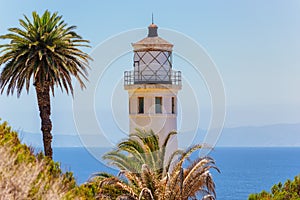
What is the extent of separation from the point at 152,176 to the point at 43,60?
6967mm

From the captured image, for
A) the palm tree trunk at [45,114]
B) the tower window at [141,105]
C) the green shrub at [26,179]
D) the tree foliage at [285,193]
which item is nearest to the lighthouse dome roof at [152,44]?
the tower window at [141,105]

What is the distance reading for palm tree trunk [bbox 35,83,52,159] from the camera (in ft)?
88.2

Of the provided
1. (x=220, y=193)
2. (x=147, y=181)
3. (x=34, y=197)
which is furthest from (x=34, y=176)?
(x=220, y=193)

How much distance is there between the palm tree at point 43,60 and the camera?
26.2 m

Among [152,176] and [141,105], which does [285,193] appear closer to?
[152,176]

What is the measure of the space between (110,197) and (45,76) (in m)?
6.05

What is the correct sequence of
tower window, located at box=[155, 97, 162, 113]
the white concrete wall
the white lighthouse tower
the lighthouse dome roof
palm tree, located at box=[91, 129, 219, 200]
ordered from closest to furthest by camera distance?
palm tree, located at box=[91, 129, 219, 200] → the lighthouse dome roof → the white lighthouse tower → the white concrete wall → tower window, located at box=[155, 97, 162, 113]

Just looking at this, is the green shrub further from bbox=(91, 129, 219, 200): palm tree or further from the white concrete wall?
the white concrete wall

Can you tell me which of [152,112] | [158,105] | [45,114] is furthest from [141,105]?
[45,114]

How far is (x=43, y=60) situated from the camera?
26.2 meters

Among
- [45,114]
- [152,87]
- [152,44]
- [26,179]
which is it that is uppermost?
[152,44]

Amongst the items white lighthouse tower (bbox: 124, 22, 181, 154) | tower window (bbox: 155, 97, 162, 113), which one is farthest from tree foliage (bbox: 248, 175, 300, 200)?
tower window (bbox: 155, 97, 162, 113)

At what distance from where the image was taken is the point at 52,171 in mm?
17781

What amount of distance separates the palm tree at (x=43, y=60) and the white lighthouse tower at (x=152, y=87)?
21.2ft
